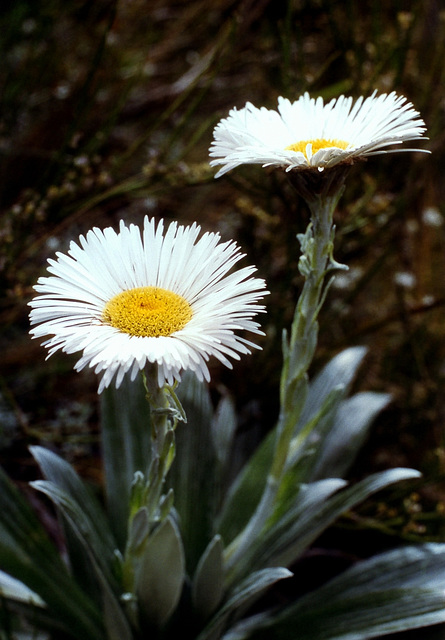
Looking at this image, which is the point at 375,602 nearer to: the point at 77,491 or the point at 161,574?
the point at 161,574

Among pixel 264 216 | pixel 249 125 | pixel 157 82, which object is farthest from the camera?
pixel 157 82

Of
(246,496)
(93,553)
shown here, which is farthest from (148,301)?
(246,496)

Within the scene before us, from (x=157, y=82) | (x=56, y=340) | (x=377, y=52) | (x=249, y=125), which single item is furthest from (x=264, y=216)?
(x=157, y=82)

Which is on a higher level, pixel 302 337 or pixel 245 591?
pixel 302 337

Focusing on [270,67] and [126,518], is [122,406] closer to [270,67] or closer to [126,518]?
[126,518]

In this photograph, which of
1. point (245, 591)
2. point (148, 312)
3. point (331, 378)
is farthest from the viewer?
point (331, 378)

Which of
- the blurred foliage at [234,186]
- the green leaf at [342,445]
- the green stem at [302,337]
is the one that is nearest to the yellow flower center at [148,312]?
the green stem at [302,337]

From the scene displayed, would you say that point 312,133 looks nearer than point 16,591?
Yes

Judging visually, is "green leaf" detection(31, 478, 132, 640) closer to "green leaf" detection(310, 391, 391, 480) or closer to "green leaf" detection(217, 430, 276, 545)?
"green leaf" detection(217, 430, 276, 545)
